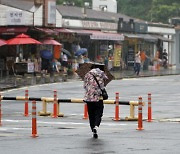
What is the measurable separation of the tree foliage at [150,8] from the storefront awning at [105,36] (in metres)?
34.0

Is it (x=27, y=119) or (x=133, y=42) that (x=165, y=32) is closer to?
(x=133, y=42)

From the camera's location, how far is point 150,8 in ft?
371

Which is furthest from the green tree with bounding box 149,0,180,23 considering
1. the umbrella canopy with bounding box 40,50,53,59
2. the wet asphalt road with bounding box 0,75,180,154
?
the wet asphalt road with bounding box 0,75,180,154

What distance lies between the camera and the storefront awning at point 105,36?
2425 inches

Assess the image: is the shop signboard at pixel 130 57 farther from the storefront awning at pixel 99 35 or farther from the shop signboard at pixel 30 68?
the shop signboard at pixel 30 68

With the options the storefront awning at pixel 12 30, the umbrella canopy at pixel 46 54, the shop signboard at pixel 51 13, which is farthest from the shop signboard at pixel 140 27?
the storefront awning at pixel 12 30

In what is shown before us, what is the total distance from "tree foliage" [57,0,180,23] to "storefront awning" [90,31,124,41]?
111 feet

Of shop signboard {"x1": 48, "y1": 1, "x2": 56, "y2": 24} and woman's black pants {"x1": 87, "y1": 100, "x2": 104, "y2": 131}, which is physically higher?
shop signboard {"x1": 48, "y1": 1, "x2": 56, "y2": 24}

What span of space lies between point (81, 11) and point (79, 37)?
28.8ft

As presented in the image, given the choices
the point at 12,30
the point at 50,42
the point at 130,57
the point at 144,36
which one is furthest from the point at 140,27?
the point at 12,30

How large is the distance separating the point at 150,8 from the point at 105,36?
1991 inches

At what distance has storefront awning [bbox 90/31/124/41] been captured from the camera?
202 ft

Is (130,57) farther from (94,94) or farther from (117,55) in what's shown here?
(94,94)

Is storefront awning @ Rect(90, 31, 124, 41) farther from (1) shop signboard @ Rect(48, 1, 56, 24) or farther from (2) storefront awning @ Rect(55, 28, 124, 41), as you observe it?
(1) shop signboard @ Rect(48, 1, 56, 24)
